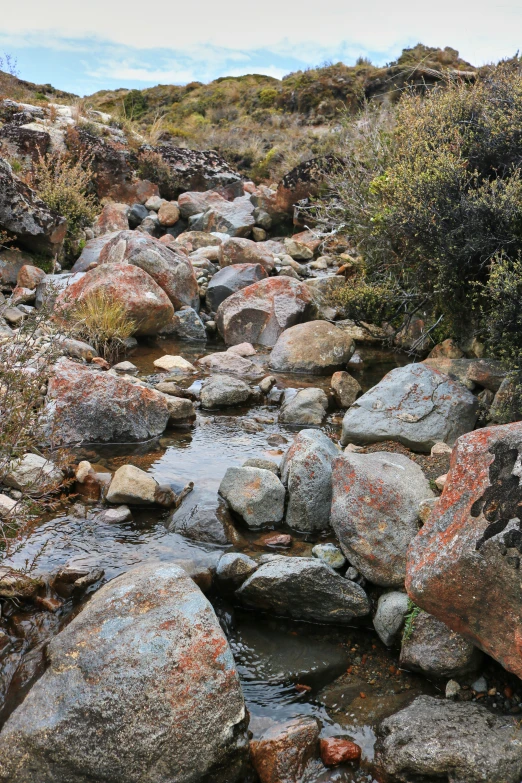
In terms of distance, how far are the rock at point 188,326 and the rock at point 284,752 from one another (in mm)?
8339

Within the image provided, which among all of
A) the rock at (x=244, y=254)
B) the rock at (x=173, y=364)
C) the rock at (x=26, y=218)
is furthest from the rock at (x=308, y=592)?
the rock at (x=244, y=254)

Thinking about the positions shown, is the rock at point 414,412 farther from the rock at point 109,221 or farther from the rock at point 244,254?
the rock at point 109,221

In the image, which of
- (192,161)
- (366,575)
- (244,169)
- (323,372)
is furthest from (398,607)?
(244,169)

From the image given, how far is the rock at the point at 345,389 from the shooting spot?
27.0 feet

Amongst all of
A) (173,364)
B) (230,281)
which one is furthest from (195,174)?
(173,364)

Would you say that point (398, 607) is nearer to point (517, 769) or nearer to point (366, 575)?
point (366, 575)

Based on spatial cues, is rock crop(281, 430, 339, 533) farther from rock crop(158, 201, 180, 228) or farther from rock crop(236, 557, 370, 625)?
rock crop(158, 201, 180, 228)

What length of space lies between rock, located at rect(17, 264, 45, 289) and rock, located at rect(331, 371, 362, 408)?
222 inches

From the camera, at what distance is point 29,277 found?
35.2ft

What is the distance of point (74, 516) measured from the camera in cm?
536

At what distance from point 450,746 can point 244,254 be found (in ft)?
36.3

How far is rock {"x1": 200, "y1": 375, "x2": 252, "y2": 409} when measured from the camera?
26.6ft

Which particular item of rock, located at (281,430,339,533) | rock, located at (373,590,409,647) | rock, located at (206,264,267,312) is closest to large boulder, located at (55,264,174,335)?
rock, located at (206,264,267,312)

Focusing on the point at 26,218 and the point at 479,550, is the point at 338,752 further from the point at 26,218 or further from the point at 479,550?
the point at 26,218
